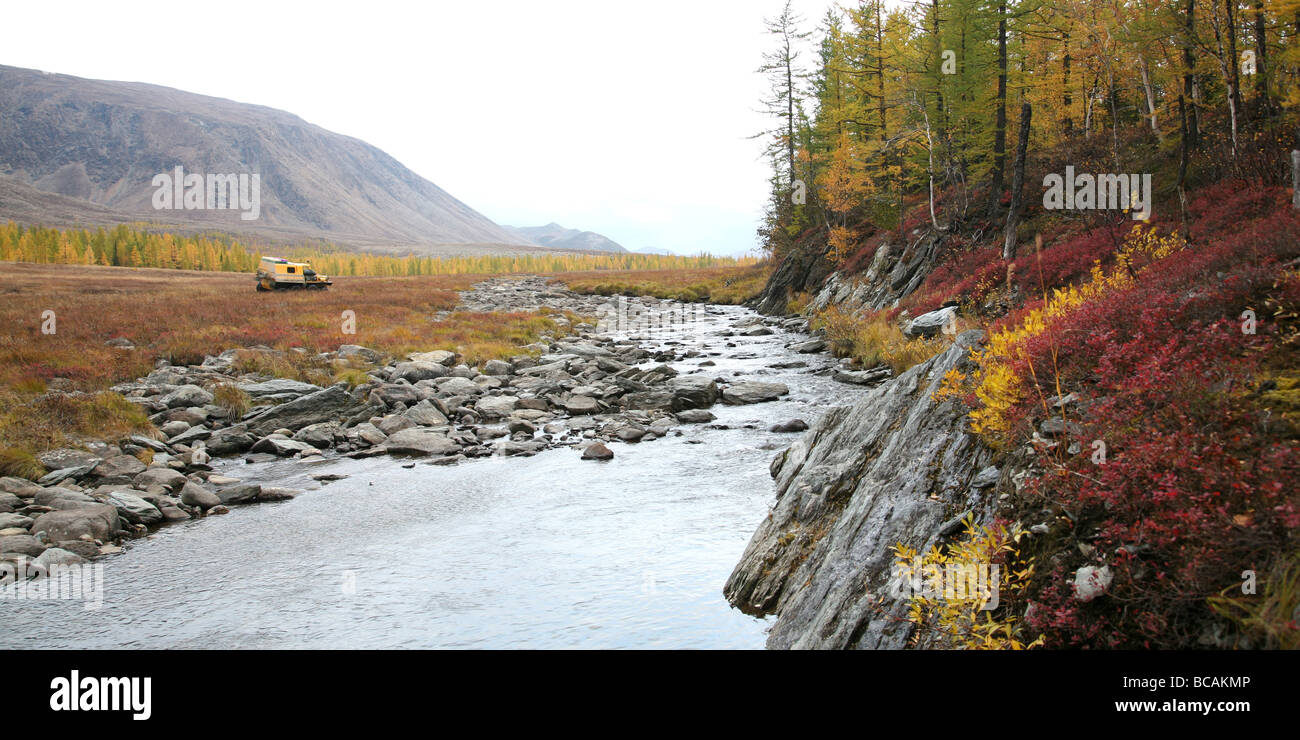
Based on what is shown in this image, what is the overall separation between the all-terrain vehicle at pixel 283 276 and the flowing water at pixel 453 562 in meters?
44.9

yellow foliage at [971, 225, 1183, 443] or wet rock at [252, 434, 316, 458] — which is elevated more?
yellow foliage at [971, 225, 1183, 443]

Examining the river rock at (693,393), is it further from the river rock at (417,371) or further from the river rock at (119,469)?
the river rock at (119,469)

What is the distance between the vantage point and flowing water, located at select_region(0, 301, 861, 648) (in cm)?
909

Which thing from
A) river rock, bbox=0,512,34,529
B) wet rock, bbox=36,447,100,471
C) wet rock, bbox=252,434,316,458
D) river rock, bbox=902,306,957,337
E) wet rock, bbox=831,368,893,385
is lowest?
river rock, bbox=0,512,34,529

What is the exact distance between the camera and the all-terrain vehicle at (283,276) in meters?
56.1

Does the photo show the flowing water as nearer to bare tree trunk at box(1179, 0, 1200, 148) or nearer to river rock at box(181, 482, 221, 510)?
river rock at box(181, 482, 221, 510)

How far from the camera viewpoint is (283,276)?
56.6 metres

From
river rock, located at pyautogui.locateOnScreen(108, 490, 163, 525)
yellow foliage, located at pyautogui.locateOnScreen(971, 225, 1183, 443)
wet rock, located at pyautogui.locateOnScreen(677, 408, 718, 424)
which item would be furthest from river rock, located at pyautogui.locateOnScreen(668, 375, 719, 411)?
river rock, located at pyautogui.locateOnScreen(108, 490, 163, 525)

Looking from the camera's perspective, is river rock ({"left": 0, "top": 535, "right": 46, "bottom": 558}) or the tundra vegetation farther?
river rock ({"left": 0, "top": 535, "right": 46, "bottom": 558})

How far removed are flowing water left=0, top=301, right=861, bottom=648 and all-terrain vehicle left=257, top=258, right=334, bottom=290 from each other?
44922 millimetres

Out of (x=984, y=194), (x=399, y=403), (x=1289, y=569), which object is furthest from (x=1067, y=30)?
(x=1289, y=569)
